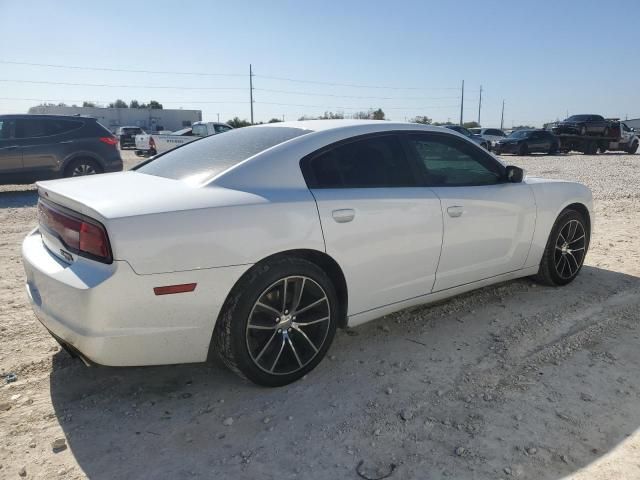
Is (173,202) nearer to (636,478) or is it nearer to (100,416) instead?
(100,416)

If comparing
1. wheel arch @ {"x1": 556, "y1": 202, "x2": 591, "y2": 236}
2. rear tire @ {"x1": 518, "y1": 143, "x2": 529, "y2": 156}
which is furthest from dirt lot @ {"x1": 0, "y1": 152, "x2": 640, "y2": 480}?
rear tire @ {"x1": 518, "y1": 143, "x2": 529, "y2": 156}

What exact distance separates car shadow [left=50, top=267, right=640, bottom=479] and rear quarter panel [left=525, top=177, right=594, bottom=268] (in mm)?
752

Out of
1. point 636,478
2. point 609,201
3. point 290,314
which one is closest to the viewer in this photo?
point 636,478

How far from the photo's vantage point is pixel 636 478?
92.4 inches

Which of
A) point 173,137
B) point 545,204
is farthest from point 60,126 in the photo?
point 545,204

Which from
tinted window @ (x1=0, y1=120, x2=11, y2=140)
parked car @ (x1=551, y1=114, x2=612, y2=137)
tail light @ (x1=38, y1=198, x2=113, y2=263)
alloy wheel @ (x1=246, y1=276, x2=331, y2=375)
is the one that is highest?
parked car @ (x1=551, y1=114, x2=612, y2=137)

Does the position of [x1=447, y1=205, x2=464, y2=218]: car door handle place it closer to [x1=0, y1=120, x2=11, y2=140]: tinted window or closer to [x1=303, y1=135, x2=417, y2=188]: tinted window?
[x1=303, y1=135, x2=417, y2=188]: tinted window

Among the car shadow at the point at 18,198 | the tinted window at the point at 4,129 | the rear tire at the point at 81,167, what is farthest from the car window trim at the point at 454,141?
the tinted window at the point at 4,129

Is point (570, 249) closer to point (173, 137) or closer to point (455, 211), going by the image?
point (455, 211)

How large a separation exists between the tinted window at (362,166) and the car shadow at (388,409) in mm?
1165

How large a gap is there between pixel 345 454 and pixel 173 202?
1521 mm

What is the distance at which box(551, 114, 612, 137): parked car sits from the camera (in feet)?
89.6

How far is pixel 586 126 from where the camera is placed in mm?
27562

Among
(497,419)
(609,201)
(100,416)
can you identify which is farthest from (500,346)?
(609,201)
